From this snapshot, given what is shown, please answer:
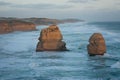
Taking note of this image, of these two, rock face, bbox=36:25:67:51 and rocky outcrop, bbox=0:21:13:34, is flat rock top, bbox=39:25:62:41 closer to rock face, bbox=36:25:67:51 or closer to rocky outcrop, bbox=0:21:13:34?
rock face, bbox=36:25:67:51

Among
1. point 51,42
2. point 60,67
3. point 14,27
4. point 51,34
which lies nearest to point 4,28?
point 14,27

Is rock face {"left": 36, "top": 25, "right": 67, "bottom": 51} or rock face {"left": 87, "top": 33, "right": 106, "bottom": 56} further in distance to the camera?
rock face {"left": 36, "top": 25, "right": 67, "bottom": 51}

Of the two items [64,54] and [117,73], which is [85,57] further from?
[117,73]

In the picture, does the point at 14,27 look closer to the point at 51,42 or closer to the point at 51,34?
the point at 51,34

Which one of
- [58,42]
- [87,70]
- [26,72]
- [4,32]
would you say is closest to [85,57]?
[58,42]

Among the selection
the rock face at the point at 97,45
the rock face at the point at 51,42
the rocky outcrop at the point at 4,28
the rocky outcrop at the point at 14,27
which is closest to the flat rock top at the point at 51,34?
the rock face at the point at 51,42

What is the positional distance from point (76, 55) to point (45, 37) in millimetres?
6542

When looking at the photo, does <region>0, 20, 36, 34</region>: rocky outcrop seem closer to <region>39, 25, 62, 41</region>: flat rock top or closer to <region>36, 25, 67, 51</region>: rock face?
<region>39, 25, 62, 41</region>: flat rock top

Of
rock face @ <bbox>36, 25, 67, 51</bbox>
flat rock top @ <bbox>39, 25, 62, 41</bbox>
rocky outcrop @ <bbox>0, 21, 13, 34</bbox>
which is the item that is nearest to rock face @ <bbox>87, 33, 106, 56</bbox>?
rock face @ <bbox>36, 25, 67, 51</bbox>

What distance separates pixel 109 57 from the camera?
5759 cm

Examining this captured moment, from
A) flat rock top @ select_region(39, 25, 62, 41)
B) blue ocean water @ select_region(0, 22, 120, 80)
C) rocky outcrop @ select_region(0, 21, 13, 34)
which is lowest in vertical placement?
blue ocean water @ select_region(0, 22, 120, 80)

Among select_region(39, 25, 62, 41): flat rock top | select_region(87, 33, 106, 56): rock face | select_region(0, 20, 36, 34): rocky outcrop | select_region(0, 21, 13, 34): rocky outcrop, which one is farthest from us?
select_region(0, 20, 36, 34): rocky outcrop

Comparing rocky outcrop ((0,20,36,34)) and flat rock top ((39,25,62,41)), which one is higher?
flat rock top ((39,25,62,41))

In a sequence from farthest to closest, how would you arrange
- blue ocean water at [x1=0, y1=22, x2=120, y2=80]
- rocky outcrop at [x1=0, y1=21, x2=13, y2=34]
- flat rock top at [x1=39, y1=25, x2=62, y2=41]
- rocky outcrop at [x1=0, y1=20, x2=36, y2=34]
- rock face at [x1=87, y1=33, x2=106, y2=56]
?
rocky outcrop at [x1=0, y1=20, x2=36, y2=34], rocky outcrop at [x1=0, y1=21, x2=13, y2=34], flat rock top at [x1=39, y1=25, x2=62, y2=41], rock face at [x1=87, y1=33, x2=106, y2=56], blue ocean water at [x1=0, y1=22, x2=120, y2=80]
